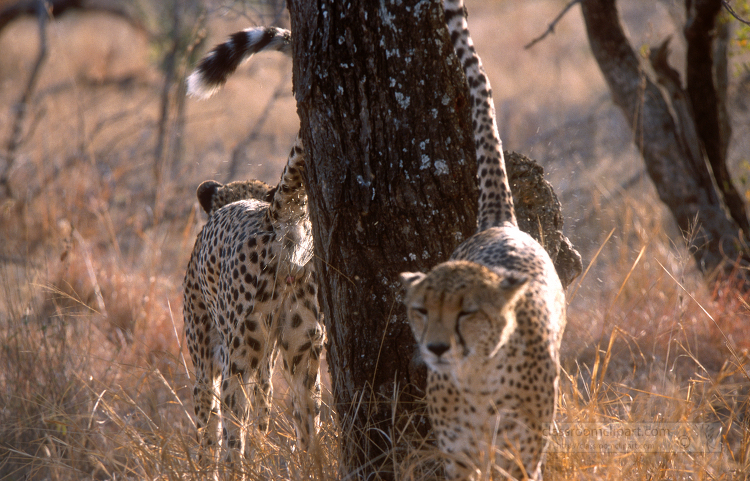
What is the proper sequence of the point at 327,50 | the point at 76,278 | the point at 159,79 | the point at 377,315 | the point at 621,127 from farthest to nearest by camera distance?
the point at 159,79
the point at 621,127
the point at 76,278
the point at 377,315
the point at 327,50

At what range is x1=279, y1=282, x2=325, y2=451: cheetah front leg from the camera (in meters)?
2.47

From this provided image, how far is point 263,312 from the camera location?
8.03 ft

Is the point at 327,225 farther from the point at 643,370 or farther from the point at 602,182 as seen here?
the point at 602,182

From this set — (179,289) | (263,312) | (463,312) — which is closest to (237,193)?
(263,312)

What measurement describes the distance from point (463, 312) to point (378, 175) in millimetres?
729

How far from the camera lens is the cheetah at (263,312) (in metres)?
2.41

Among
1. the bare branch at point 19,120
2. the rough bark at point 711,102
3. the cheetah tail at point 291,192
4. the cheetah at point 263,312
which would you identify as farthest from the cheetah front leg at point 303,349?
the bare branch at point 19,120

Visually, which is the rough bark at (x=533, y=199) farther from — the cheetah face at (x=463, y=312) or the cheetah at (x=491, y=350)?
the cheetah face at (x=463, y=312)

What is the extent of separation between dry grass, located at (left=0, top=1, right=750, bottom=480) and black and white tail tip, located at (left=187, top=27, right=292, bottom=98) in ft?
3.10

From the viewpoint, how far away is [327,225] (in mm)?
2113

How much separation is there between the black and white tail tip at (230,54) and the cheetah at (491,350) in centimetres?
130

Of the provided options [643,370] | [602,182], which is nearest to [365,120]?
[643,370]

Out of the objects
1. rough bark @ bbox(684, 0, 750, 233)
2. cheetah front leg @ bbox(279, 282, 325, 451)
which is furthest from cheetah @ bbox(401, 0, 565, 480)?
rough bark @ bbox(684, 0, 750, 233)

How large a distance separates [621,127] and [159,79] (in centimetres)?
758
